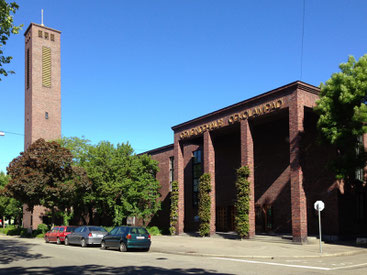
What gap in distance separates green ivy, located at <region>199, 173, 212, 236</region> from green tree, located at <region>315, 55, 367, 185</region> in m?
10.4

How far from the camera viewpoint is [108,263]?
45.9ft

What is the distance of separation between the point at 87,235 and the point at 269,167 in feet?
46.7

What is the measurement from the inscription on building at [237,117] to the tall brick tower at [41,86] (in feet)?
80.0

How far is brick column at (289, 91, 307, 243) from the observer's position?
2197 centimetres

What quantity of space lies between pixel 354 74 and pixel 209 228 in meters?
14.8

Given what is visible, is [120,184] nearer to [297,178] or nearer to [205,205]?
[205,205]

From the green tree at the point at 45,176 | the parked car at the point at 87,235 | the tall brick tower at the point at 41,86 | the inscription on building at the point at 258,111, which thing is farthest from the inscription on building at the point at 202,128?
the tall brick tower at the point at 41,86

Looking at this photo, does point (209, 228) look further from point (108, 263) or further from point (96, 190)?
point (108, 263)

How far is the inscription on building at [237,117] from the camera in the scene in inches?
968

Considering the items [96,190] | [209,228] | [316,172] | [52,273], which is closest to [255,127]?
[316,172]

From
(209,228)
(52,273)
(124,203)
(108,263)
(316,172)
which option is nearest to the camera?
(52,273)

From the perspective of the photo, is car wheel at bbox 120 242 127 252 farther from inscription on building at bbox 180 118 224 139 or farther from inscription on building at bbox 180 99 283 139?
inscription on building at bbox 180 118 224 139

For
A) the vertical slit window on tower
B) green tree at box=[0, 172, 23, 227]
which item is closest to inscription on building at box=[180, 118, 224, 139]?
the vertical slit window on tower

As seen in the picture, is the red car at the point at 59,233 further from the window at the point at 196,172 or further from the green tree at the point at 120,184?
the window at the point at 196,172
